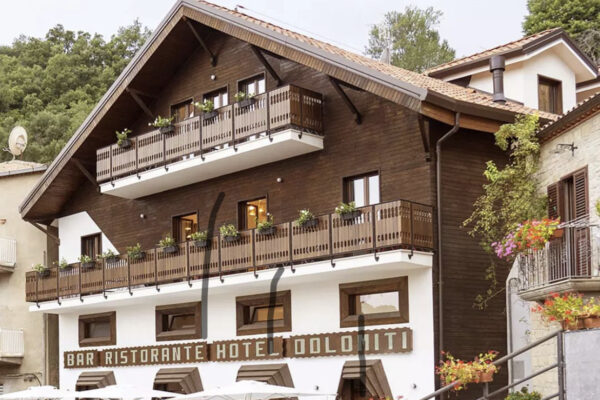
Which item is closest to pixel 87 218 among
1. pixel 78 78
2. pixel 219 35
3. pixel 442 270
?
pixel 219 35

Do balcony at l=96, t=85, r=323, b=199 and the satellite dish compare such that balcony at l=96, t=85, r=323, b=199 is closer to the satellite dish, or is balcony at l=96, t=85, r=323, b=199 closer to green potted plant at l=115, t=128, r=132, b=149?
green potted plant at l=115, t=128, r=132, b=149

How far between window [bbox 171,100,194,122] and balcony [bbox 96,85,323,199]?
155cm

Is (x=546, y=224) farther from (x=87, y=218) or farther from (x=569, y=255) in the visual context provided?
(x=87, y=218)

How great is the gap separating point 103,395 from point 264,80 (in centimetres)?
897

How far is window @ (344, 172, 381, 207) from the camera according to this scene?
23.4m

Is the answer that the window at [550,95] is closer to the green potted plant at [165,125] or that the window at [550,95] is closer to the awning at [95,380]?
the green potted plant at [165,125]

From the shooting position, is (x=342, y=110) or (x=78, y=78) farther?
(x=78, y=78)

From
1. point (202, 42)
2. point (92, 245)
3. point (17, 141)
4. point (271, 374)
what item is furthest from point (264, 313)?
point (17, 141)

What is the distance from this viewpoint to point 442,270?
21.9 m

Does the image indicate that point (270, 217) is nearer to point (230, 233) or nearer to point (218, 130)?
point (230, 233)

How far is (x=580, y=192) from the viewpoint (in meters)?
19.6

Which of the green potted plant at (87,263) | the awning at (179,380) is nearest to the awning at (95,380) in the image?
the awning at (179,380)

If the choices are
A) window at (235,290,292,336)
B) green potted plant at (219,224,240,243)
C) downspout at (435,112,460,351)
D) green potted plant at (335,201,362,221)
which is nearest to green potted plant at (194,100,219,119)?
green potted plant at (219,224,240,243)

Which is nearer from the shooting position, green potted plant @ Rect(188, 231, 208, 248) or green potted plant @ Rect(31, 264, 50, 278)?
green potted plant @ Rect(188, 231, 208, 248)
